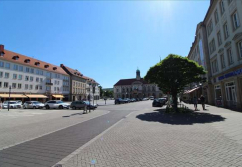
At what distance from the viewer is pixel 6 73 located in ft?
129

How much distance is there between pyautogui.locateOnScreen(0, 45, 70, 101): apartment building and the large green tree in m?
32.3

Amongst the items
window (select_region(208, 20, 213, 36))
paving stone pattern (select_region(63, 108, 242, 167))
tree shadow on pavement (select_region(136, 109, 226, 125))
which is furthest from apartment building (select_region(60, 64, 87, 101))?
paving stone pattern (select_region(63, 108, 242, 167))

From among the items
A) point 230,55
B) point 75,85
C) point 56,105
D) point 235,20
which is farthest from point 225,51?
point 75,85

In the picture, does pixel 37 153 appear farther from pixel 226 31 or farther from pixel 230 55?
pixel 226 31

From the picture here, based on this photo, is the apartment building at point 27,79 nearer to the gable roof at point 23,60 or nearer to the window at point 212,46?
the gable roof at point 23,60

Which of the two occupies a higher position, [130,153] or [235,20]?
[235,20]

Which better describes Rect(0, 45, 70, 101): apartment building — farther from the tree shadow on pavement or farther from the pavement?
the pavement

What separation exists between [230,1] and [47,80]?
5472 centimetres

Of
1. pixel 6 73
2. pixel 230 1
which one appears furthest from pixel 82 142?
pixel 6 73

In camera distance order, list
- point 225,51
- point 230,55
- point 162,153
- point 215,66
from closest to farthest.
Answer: point 162,153
point 230,55
point 225,51
point 215,66

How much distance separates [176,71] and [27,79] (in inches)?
1821

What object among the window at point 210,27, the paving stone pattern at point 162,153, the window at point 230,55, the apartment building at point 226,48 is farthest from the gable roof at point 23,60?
the window at point 230,55

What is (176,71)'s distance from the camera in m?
15.7

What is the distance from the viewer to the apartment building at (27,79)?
3928 centimetres
